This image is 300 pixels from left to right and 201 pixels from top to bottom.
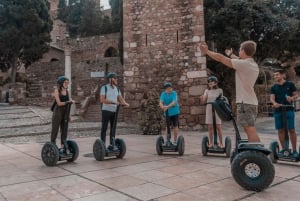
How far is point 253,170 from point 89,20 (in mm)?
31120

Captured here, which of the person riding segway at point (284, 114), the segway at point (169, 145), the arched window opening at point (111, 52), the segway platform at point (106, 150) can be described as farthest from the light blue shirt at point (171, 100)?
the arched window opening at point (111, 52)

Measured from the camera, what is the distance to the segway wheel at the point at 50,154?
4387mm

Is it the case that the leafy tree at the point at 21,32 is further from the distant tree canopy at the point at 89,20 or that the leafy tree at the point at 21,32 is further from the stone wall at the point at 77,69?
the distant tree canopy at the point at 89,20

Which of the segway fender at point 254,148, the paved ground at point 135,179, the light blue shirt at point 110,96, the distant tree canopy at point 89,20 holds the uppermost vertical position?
the distant tree canopy at point 89,20

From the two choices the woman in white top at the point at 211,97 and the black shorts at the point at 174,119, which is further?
the black shorts at the point at 174,119

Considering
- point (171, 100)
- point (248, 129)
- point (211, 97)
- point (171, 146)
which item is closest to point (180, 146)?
point (171, 146)

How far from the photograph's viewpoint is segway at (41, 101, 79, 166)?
4.40m

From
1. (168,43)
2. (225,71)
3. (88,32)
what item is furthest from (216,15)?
(88,32)

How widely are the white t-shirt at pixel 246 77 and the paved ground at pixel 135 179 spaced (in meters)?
1.01

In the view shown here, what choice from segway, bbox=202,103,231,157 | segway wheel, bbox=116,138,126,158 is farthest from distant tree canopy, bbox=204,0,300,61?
segway wheel, bbox=116,138,126,158

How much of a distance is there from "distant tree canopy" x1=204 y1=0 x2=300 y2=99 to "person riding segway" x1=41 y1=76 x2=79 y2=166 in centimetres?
919

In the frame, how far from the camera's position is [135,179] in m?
3.62

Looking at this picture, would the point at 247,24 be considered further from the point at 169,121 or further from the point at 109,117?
the point at 109,117

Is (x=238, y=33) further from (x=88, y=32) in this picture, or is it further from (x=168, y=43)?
(x=88, y=32)
